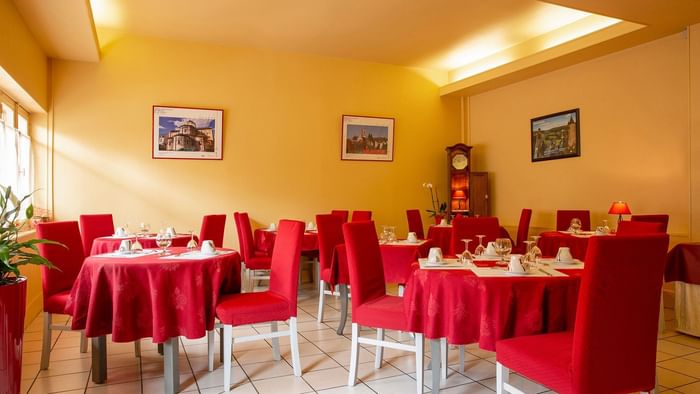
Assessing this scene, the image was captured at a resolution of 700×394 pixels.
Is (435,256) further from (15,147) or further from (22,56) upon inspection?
(15,147)

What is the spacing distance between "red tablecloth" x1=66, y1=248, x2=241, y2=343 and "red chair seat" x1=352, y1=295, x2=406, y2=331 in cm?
95

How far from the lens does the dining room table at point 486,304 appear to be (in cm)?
251

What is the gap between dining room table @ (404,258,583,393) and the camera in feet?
8.25

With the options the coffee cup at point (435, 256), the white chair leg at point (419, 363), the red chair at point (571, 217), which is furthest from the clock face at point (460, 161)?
the white chair leg at point (419, 363)

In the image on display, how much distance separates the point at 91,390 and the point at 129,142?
13.4 feet

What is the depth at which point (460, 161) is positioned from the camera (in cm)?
792

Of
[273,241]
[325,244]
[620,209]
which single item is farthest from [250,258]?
[620,209]

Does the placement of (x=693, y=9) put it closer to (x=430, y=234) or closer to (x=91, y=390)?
(x=430, y=234)

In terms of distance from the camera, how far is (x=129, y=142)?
6375 mm

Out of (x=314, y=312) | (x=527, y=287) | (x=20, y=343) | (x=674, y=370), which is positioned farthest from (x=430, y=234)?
(x=20, y=343)

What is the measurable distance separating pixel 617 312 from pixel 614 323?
0.05 meters

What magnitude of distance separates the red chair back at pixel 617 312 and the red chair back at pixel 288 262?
1.86 metres

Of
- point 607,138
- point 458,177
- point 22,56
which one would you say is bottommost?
point 458,177

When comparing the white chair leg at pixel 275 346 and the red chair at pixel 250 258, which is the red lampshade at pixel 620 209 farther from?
the white chair leg at pixel 275 346
